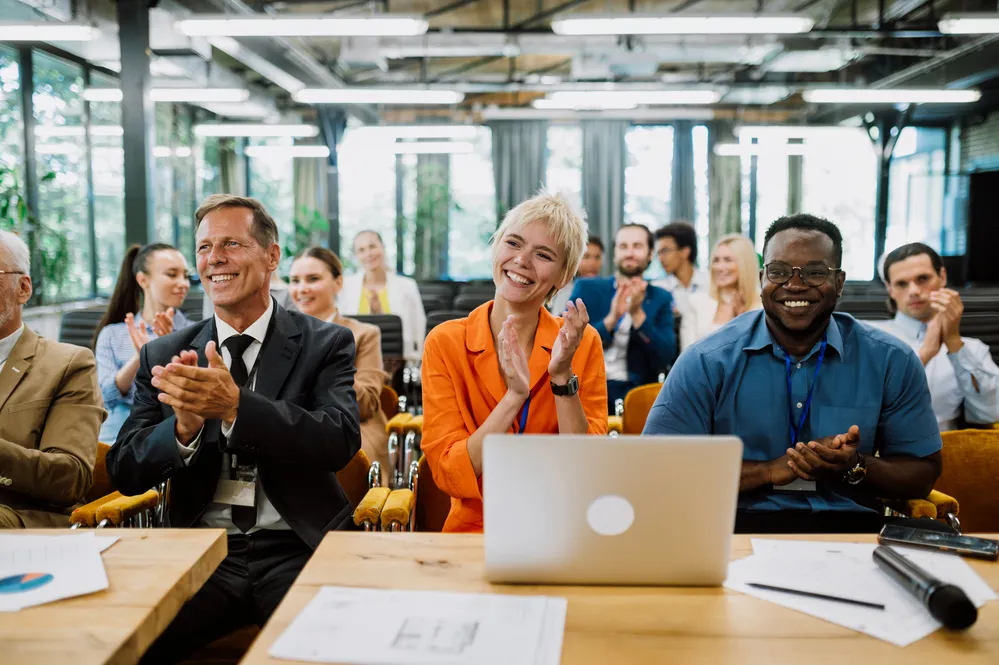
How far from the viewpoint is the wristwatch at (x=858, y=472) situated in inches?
78.9

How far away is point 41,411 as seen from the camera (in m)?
2.17

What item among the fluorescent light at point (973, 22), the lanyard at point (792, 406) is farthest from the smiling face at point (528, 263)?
the fluorescent light at point (973, 22)

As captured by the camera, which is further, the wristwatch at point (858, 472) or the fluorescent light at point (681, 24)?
the fluorescent light at point (681, 24)

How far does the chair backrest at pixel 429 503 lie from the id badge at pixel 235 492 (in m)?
0.52

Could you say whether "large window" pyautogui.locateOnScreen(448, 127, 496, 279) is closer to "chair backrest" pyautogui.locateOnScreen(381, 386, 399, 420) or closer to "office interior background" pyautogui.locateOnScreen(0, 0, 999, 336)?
"office interior background" pyautogui.locateOnScreen(0, 0, 999, 336)

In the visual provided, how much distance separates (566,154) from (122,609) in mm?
13379

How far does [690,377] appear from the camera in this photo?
7.15ft

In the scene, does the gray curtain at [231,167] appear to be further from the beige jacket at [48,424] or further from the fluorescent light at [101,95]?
the beige jacket at [48,424]

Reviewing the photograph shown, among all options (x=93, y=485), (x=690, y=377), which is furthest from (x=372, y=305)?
(x=690, y=377)

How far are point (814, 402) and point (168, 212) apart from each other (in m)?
10.6

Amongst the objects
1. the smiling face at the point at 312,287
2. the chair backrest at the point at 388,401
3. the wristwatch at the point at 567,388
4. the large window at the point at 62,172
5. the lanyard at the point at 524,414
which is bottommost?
the chair backrest at the point at 388,401

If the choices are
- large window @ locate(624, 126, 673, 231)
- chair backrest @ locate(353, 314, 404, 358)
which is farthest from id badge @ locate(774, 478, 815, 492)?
large window @ locate(624, 126, 673, 231)

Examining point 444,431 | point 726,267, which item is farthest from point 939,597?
point 726,267

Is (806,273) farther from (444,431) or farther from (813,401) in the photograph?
(444,431)
